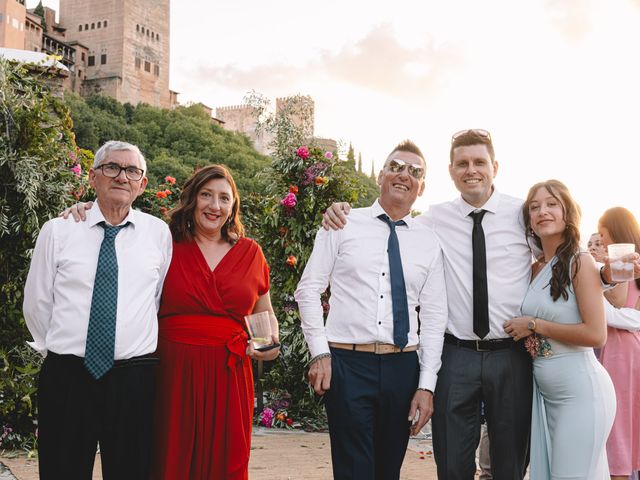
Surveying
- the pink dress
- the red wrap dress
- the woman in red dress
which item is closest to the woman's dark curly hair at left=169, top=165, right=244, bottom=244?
the woman in red dress

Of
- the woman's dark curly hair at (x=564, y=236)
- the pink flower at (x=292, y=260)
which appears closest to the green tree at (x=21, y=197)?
the pink flower at (x=292, y=260)

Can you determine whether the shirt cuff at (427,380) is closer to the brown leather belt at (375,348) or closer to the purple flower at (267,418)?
the brown leather belt at (375,348)

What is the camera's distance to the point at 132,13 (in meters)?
60.4

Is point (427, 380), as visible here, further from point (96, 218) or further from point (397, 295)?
point (96, 218)

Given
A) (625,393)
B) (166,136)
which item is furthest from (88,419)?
(166,136)

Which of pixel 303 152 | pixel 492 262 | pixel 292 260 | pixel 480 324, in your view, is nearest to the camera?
pixel 480 324

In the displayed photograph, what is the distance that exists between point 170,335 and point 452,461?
1.45 m

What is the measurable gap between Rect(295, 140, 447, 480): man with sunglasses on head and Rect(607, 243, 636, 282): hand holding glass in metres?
0.76

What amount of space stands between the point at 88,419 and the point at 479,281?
6.14 ft

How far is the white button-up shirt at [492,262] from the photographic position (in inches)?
118

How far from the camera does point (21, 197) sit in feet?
16.3

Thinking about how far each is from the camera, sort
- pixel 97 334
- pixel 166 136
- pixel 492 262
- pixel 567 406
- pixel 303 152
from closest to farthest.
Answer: pixel 97 334
pixel 567 406
pixel 492 262
pixel 303 152
pixel 166 136

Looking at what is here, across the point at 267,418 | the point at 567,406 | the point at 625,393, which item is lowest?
the point at 267,418

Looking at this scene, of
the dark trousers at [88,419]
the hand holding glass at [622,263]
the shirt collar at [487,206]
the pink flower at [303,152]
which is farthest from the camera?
the pink flower at [303,152]
